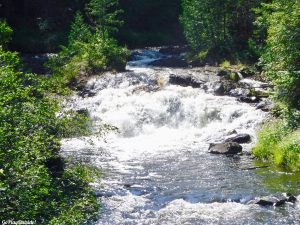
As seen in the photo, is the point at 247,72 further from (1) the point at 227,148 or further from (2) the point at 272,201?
(2) the point at 272,201

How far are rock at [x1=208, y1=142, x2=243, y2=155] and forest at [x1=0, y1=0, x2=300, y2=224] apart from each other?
3.28 ft

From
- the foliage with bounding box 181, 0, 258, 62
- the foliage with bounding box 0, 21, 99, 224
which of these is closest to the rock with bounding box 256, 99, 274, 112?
the foliage with bounding box 181, 0, 258, 62

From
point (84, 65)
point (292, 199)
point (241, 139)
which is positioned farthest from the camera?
point (84, 65)

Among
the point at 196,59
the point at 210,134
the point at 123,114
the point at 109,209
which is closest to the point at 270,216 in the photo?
the point at 109,209

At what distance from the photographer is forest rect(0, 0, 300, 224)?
10.9 meters

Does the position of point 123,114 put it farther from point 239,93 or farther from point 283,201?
point 283,201

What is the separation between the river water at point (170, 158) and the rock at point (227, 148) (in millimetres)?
457

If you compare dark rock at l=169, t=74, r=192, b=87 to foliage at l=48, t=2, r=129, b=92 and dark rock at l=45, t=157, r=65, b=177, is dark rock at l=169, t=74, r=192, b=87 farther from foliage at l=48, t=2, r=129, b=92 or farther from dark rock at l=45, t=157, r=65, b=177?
dark rock at l=45, t=157, r=65, b=177

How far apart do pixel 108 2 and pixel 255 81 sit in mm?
17571

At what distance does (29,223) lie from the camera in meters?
10.1

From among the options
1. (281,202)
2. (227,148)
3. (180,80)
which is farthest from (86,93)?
(281,202)

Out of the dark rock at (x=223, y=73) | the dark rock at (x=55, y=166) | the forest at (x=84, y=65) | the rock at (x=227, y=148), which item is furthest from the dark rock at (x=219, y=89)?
the dark rock at (x=55, y=166)

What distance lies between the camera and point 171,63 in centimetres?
4284

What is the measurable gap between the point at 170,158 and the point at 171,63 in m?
21.5
